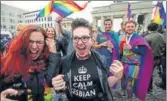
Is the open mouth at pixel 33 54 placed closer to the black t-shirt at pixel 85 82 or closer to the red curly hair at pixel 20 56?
Answer: the red curly hair at pixel 20 56

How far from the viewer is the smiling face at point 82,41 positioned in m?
2.15

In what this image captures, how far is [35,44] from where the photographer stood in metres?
2.09

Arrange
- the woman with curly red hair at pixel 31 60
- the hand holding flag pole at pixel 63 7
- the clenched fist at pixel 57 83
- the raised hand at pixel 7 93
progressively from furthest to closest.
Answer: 1. the hand holding flag pole at pixel 63 7
2. the woman with curly red hair at pixel 31 60
3. the clenched fist at pixel 57 83
4. the raised hand at pixel 7 93

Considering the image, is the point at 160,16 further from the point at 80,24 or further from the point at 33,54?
the point at 33,54

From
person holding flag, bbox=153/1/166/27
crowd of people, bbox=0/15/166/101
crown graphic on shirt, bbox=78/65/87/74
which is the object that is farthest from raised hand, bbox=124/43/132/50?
person holding flag, bbox=153/1/166/27

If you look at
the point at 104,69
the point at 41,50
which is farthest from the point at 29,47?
the point at 104,69

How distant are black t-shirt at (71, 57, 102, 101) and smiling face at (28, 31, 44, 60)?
0.33m

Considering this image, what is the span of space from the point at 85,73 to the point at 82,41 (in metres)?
0.28

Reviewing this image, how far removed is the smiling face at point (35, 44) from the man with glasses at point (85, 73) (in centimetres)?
24

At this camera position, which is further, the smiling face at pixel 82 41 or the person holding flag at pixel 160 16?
the person holding flag at pixel 160 16

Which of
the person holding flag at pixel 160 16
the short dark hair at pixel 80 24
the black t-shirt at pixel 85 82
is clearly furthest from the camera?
the person holding flag at pixel 160 16

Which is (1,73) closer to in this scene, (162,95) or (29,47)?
(29,47)

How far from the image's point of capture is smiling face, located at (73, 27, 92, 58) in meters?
2.15

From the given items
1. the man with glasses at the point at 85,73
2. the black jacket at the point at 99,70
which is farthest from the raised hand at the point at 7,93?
the black jacket at the point at 99,70
